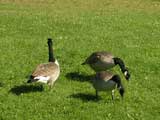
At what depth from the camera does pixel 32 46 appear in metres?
22.8

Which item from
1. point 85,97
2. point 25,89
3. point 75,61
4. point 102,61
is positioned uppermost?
point 102,61

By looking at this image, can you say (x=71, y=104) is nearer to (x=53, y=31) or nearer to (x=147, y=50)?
(x=147, y=50)

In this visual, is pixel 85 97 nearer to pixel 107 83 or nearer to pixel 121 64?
pixel 107 83

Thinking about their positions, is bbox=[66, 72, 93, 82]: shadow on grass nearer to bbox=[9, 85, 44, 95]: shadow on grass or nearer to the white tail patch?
bbox=[9, 85, 44, 95]: shadow on grass

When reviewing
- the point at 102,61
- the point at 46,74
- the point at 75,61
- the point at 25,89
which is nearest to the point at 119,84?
the point at 46,74

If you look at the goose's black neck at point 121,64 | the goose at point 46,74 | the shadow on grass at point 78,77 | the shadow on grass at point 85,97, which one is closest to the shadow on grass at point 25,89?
the goose at point 46,74

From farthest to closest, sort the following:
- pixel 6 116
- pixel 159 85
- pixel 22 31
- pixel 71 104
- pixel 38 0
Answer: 1. pixel 38 0
2. pixel 22 31
3. pixel 159 85
4. pixel 71 104
5. pixel 6 116

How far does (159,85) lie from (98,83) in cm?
318

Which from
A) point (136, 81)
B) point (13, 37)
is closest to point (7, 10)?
point (13, 37)

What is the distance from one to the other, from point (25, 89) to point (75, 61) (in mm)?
4255

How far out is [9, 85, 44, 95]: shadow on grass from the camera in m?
16.2

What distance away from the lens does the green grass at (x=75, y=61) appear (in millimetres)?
14602

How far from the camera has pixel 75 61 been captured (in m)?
20.2

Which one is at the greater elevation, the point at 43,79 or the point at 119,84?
the point at 43,79
